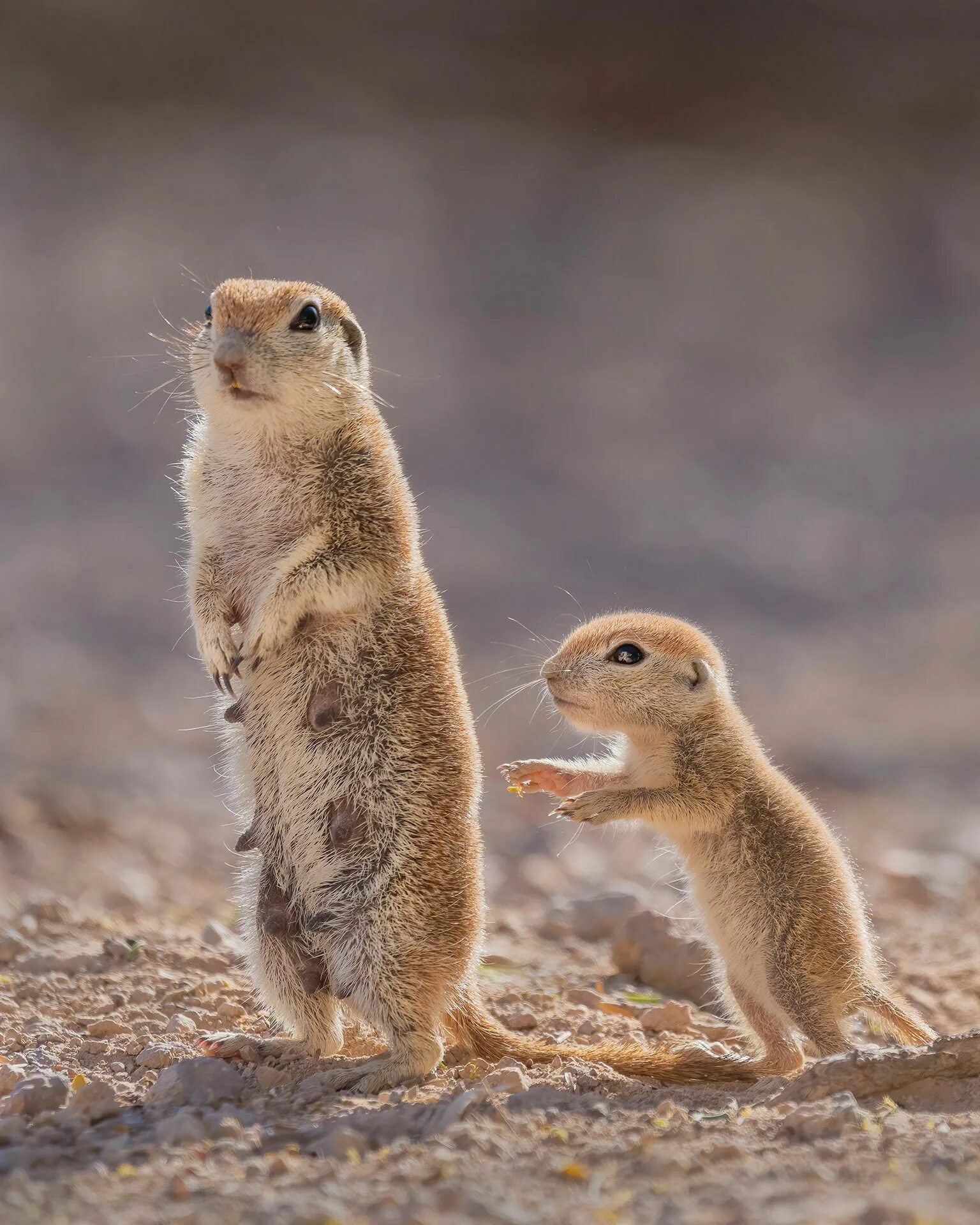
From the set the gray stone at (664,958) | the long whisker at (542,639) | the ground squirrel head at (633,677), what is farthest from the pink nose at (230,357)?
the gray stone at (664,958)

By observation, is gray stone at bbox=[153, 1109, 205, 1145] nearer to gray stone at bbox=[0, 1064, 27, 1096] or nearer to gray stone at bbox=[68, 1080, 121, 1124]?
gray stone at bbox=[68, 1080, 121, 1124]

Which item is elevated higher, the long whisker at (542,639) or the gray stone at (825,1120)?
the long whisker at (542,639)

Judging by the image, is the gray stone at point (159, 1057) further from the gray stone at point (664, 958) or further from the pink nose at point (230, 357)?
the gray stone at point (664, 958)

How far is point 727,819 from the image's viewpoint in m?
5.55

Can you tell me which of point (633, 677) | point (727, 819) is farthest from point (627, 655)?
point (727, 819)

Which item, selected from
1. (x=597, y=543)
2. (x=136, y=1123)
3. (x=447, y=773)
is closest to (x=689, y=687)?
(x=447, y=773)

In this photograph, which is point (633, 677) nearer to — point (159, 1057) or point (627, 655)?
point (627, 655)

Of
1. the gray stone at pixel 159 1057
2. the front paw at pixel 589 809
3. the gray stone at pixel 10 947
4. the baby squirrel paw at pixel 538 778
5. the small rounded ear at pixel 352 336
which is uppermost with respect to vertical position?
the small rounded ear at pixel 352 336

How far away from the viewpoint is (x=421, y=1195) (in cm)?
334

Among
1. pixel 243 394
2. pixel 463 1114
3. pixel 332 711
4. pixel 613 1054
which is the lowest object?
pixel 463 1114

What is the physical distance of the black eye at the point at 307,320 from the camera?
17.1 ft

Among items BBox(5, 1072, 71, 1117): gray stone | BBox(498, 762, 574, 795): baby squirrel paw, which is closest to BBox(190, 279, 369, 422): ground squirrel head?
BBox(498, 762, 574, 795): baby squirrel paw

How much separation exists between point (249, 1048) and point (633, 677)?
6.78 ft

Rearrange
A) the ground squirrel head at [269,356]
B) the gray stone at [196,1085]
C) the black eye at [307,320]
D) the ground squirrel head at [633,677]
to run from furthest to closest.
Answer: the ground squirrel head at [633,677], the black eye at [307,320], the ground squirrel head at [269,356], the gray stone at [196,1085]
